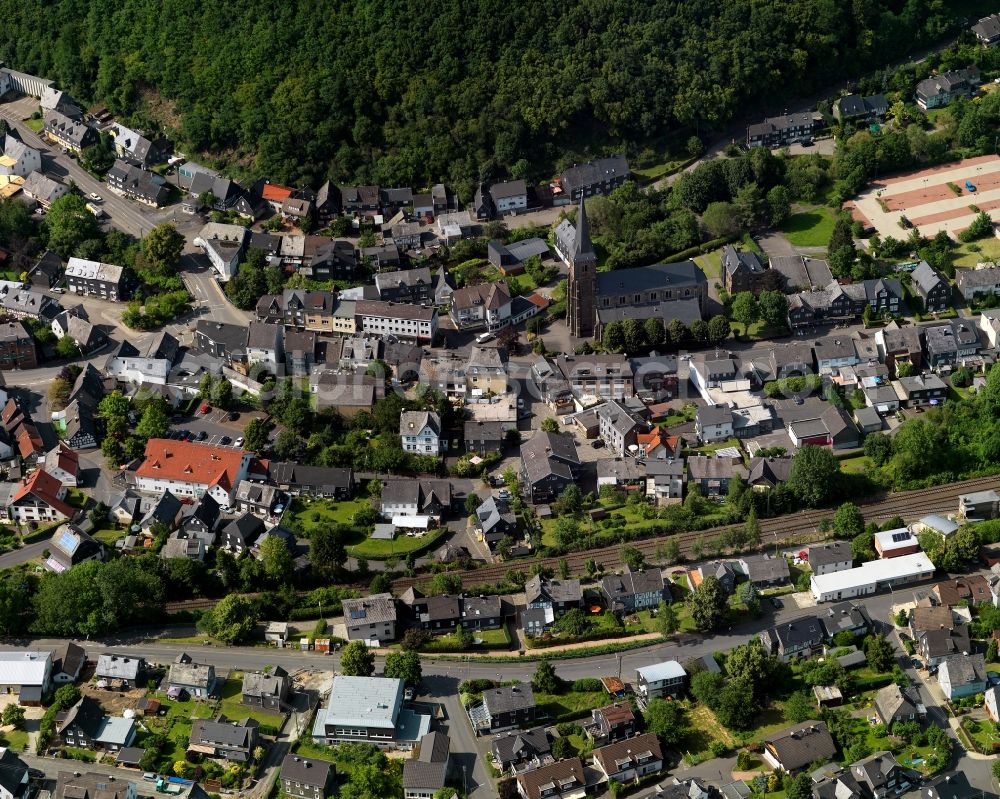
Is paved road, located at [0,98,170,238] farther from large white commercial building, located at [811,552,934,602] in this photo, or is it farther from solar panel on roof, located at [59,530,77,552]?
large white commercial building, located at [811,552,934,602]

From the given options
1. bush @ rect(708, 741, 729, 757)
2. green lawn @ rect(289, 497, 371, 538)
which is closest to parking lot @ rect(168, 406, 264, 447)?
green lawn @ rect(289, 497, 371, 538)

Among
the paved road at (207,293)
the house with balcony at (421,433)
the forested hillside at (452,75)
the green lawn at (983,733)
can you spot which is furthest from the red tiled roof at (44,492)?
the green lawn at (983,733)

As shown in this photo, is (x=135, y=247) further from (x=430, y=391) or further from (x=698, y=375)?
(x=698, y=375)

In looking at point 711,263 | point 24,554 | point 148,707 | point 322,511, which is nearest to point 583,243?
point 711,263

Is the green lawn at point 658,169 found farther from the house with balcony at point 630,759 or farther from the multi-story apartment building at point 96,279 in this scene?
the house with balcony at point 630,759

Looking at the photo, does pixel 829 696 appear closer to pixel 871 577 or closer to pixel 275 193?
pixel 871 577

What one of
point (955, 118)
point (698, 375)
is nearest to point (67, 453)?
point (698, 375)
